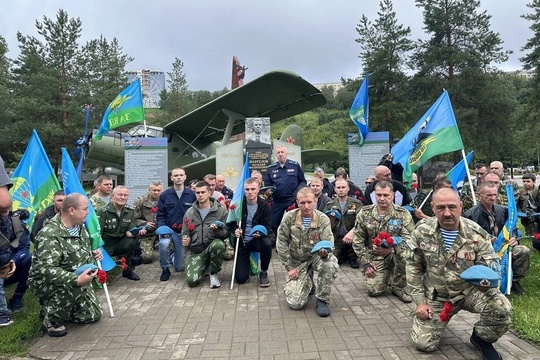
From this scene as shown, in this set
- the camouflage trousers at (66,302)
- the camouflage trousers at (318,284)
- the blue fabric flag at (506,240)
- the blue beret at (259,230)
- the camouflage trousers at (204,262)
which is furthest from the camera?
the camouflage trousers at (204,262)

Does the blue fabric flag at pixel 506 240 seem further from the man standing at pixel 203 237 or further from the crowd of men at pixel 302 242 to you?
the man standing at pixel 203 237

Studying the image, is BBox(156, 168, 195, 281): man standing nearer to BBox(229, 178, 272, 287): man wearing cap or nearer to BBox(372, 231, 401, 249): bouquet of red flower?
BBox(229, 178, 272, 287): man wearing cap

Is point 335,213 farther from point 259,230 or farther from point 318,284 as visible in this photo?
point 318,284

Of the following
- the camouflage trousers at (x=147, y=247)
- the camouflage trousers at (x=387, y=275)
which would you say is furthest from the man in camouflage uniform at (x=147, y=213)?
the camouflage trousers at (x=387, y=275)

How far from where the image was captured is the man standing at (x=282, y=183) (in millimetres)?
7516

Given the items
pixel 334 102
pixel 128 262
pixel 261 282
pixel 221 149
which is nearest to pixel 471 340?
pixel 261 282

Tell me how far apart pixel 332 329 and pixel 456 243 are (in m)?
1.47

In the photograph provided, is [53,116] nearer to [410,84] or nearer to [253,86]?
[253,86]

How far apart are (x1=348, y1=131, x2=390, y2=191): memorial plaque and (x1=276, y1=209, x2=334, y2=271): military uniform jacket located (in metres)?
6.96

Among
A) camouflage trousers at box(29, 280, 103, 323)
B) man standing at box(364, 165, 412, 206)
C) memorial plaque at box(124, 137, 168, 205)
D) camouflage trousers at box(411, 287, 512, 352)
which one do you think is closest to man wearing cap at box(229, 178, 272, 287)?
man standing at box(364, 165, 412, 206)

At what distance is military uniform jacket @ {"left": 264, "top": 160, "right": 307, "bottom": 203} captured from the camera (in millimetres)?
7512

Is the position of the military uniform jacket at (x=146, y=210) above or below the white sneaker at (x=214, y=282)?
above

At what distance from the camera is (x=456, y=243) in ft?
10.8

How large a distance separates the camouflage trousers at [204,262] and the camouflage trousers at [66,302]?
1.54m
